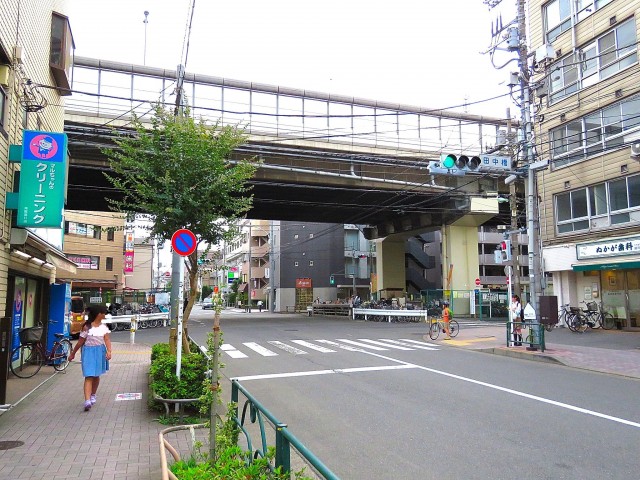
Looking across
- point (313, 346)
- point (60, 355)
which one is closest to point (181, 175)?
point (60, 355)

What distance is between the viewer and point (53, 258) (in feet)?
37.9

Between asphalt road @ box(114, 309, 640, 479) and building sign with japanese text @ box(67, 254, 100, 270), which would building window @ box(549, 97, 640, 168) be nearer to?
asphalt road @ box(114, 309, 640, 479)

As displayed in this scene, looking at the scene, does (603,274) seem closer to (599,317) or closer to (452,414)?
(599,317)

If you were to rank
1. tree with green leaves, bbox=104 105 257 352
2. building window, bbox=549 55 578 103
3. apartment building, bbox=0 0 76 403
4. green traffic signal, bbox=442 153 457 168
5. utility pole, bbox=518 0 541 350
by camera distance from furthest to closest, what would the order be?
building window, bbox=549 55 578 103 → utility pole, bbox=518 0 541 350 → green traffic signal, bbox=442 153 457 168 → tree with green leaves, bbox=104 105 257 352 → apartment building, bbox=0 0 76 403

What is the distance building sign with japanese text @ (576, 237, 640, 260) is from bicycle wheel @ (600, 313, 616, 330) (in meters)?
2.73

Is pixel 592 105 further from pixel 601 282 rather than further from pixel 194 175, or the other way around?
pixel 194 175

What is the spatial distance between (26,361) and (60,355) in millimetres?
823

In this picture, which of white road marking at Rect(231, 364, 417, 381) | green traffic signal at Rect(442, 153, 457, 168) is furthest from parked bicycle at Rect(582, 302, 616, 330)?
white road marking at Rect(231, 364, 417, 381)

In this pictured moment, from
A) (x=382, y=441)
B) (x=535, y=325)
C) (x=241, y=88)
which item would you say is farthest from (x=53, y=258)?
(x=241, y=88)

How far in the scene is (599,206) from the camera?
20547 millimetres

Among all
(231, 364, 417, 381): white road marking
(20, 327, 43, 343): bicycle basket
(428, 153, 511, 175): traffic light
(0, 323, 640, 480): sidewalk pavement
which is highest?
(428, 153, 511, 175): traffic light

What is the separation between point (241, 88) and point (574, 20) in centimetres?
1654

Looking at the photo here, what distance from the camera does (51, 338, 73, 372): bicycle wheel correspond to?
11688 millimetres

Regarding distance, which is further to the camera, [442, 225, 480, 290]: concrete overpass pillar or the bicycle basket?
[442, 225, 480, 290]: concrete overpass pillar
